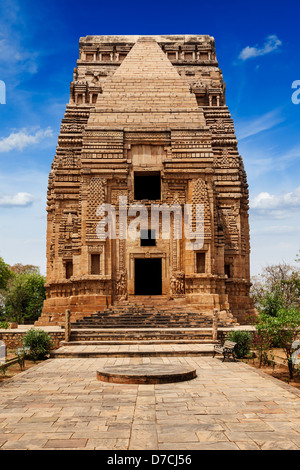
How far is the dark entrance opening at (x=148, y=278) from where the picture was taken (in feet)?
83.0

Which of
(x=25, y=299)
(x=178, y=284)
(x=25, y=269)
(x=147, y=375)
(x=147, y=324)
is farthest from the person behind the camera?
(x=25, y=269)

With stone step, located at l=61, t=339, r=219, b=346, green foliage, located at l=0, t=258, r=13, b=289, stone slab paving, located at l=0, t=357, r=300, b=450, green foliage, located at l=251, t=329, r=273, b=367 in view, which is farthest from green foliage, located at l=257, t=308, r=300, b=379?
green foliage, located at l=0, t=258, r=13, b=289

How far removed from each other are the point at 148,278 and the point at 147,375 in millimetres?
15939

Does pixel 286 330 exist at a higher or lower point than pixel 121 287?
lower

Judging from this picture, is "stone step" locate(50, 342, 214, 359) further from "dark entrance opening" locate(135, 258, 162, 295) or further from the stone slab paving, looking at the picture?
"dark entrance opening" locate(135, 258, 162, 295)

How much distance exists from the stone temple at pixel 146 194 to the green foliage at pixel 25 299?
54.6 ft

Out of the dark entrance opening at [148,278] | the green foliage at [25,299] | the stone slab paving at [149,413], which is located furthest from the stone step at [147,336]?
the green foliage at [25,299]

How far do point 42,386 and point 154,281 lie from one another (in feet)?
55.0

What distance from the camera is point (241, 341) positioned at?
48.0 ft

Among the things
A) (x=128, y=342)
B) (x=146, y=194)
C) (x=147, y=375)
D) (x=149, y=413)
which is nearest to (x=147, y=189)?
(x=146, y=194)

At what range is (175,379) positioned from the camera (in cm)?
996

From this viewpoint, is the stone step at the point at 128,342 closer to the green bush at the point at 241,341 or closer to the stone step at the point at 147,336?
the stone step at the point at 147,336

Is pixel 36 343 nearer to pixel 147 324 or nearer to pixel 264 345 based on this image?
pixel 147 324

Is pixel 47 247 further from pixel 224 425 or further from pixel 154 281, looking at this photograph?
pixel 224 425
